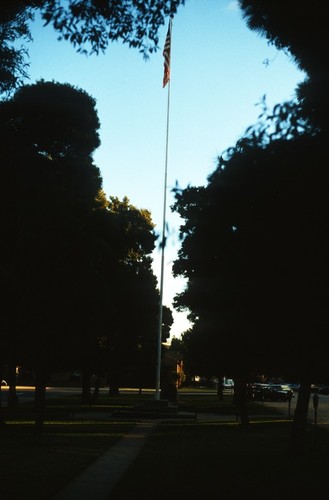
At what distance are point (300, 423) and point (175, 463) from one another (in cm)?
335

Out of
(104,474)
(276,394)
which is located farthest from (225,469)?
(276,394)

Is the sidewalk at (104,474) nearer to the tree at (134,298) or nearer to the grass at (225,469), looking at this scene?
the grass at (225,469)

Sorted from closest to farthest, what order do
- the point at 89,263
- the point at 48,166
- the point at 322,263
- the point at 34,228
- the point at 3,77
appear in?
the point at 322,263
the point at 3,77
the point at 34,228
the point at 89,263
the point at 48,166

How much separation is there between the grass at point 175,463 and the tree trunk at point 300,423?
0.29 m

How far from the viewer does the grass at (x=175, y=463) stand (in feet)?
34.9

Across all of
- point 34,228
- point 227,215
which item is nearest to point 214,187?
point 227,215

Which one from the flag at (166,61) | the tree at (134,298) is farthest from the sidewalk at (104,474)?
the flag at (166,61)

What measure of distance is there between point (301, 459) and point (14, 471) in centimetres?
679

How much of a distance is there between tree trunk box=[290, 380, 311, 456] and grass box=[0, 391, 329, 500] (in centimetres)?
29

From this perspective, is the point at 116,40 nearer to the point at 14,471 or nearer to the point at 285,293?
the point at 285,293

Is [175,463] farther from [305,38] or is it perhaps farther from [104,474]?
[305,38]

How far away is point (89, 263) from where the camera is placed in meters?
18.8

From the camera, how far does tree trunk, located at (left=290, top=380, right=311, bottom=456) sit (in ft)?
50.1

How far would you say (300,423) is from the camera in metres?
15.5
